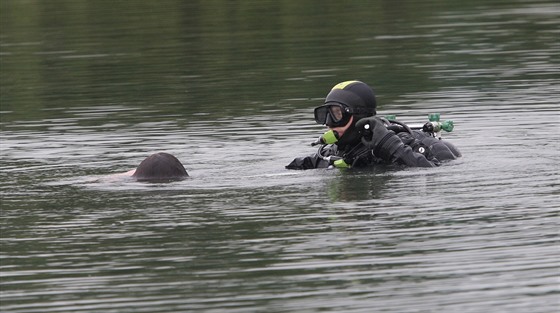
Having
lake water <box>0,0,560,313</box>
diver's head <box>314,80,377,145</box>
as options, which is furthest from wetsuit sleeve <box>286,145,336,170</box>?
diver's head <box>314,80,377,145</box>

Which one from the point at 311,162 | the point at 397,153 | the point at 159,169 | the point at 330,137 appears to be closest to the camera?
the point at 330,137

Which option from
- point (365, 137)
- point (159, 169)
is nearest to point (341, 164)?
point (365, 137)

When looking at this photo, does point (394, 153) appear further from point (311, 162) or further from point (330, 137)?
point (311, 162)

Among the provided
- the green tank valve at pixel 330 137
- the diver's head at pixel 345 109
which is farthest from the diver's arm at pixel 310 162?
the green tank valve at pixel 330 137

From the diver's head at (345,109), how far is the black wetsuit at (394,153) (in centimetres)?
24

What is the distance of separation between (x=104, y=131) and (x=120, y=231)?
7.45 meters

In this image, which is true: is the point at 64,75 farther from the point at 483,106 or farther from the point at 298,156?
the point at 298,156

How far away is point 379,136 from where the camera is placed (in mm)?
13648

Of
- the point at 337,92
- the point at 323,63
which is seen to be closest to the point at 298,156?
the point at 337,92

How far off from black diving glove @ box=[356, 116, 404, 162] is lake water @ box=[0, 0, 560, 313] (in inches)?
10.3

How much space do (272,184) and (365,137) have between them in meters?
1.04

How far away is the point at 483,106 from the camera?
757 inches

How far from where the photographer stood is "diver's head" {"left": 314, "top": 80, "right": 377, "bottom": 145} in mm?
13812

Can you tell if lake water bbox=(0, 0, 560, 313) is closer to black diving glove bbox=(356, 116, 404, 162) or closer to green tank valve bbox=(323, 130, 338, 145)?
black diving glove bbox=(356, 116, 404, 162)
